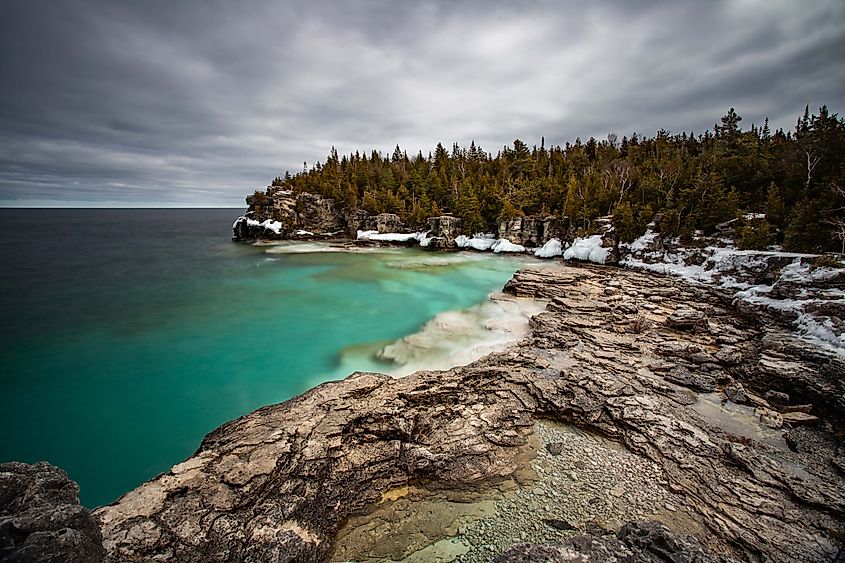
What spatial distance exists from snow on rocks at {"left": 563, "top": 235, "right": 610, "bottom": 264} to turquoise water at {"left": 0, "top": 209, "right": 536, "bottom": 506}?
9.39 metres

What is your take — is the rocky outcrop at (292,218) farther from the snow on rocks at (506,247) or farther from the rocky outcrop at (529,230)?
the rocky outcrop at (529,230)

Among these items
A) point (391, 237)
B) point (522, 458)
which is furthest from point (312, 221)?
point (522, 458)

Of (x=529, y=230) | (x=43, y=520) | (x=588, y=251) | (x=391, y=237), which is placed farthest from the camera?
(x=391, y=237)

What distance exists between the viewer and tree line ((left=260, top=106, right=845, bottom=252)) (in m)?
25.4

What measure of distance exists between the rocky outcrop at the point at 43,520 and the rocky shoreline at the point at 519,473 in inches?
1.3

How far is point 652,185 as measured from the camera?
39.1 meters

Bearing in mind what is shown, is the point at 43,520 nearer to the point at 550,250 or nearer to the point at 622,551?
the point at 622,551

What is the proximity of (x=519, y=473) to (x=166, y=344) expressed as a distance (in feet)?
53.6

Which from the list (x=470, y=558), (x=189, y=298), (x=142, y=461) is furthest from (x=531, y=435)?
(x=189, y=298)

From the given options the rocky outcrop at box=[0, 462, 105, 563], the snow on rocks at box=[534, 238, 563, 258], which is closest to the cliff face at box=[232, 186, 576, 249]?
the snow on rocks at box=[534, 238, 563, 258]

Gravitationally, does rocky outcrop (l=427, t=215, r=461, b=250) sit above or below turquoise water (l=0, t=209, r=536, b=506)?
above

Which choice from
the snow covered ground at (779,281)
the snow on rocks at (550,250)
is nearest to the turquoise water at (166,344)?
the snow on rocks at (550,250)

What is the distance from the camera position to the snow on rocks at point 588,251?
35625 mm

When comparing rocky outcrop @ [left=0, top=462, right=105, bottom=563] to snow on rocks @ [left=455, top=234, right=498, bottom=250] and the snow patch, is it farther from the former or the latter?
snow on rocks @ [left=455, top=234, right=498, bottom=250]
